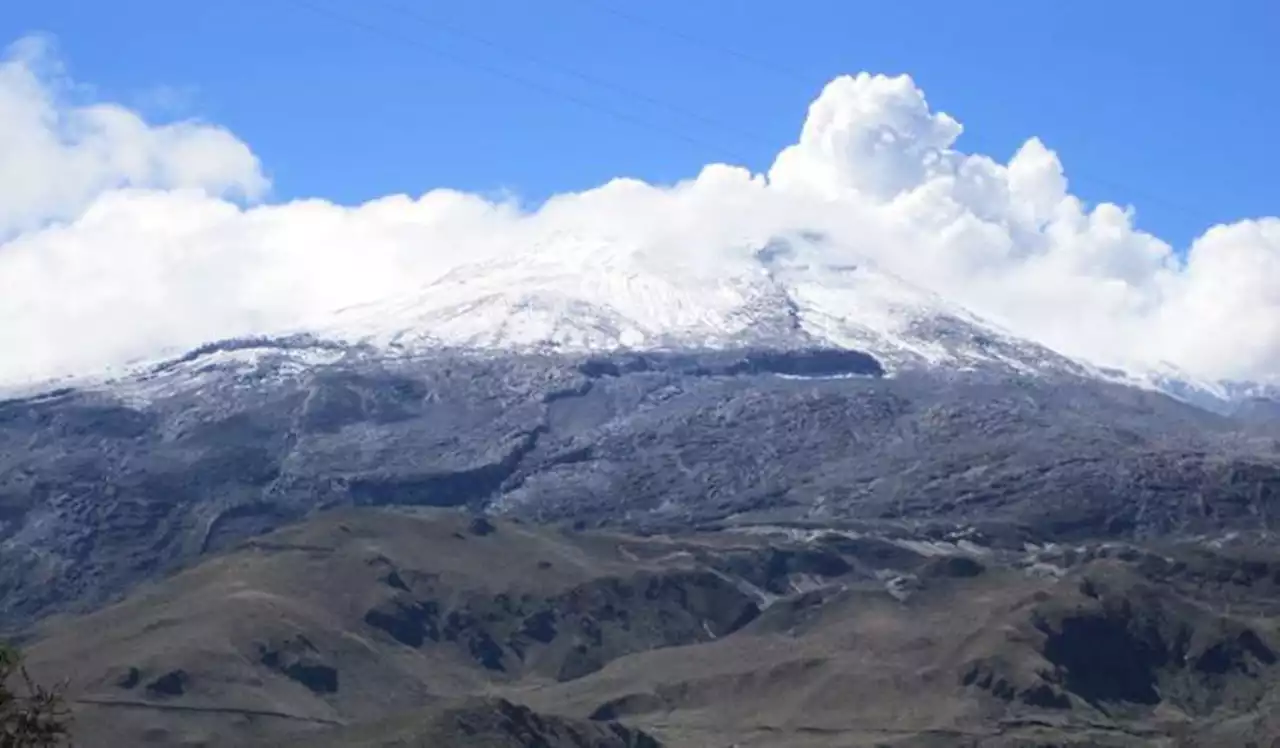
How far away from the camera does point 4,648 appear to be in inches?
1289

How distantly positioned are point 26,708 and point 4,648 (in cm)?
110

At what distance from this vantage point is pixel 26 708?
3247cm
